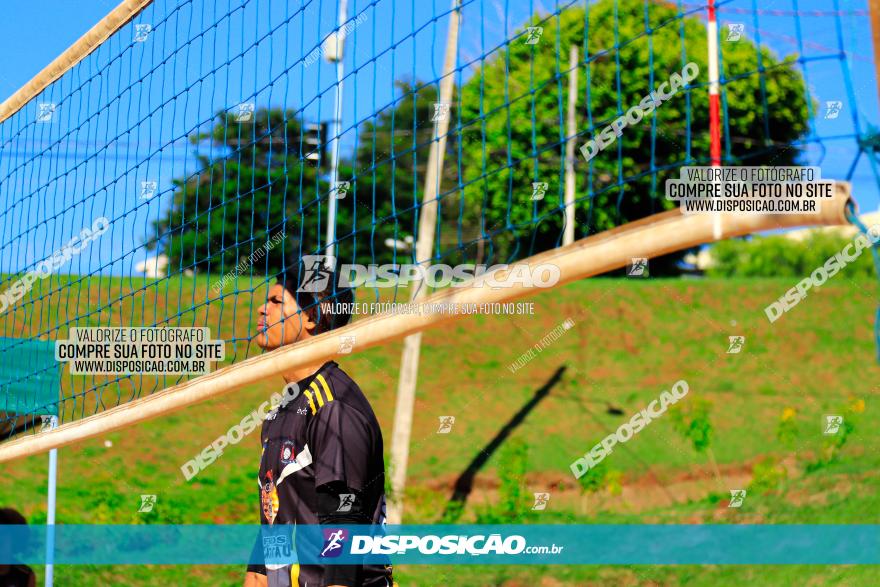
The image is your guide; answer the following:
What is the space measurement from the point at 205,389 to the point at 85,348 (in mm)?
1548

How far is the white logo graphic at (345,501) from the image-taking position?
2.92 meters

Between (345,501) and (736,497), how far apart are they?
27.1ft

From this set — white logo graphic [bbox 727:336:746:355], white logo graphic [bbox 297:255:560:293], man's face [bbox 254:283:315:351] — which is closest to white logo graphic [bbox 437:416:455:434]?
white logo graphic [bbox 727:336:746:355]

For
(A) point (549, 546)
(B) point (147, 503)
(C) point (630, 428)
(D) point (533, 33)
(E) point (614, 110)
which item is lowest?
(A) point (549, 546)

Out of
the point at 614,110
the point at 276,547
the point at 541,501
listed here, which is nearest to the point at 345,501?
the point at 276,547

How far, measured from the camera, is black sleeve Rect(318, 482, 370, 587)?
2904 mm

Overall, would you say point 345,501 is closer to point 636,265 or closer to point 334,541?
point 334,541

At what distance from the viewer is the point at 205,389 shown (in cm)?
371

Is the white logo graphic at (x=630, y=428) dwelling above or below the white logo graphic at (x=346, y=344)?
below

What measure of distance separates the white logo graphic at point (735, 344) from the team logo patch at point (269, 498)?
12.3m

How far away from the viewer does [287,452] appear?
3.13m

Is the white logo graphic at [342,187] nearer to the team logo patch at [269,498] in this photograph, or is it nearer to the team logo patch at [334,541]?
→ the team logo patch at [269,498]

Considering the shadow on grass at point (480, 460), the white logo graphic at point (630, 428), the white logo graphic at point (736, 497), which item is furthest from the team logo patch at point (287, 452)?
the white logo graphic at point (630, 428)

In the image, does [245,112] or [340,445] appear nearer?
[340,445]
